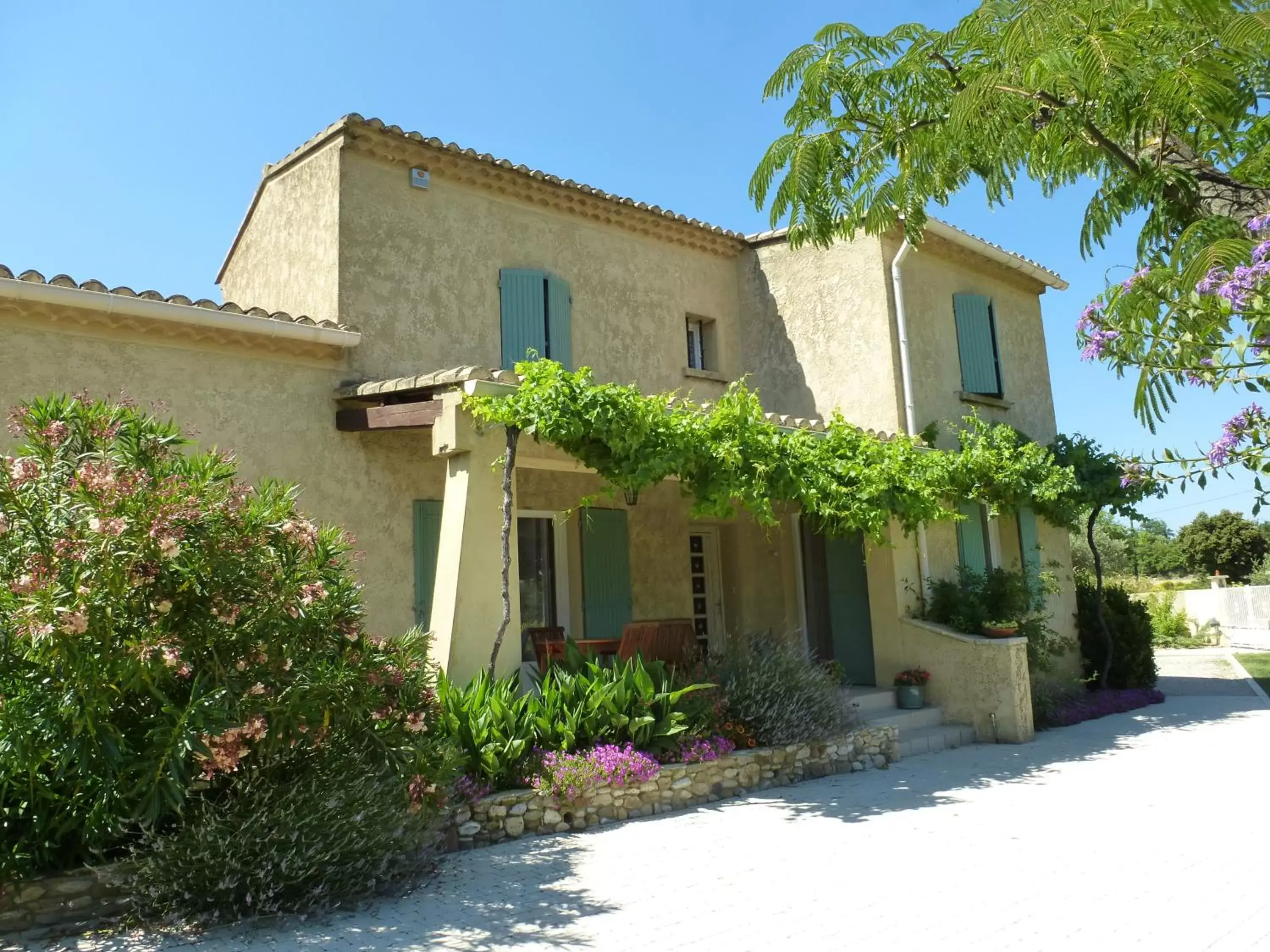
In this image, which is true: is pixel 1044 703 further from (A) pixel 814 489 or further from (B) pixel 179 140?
(B) pixel 179 140

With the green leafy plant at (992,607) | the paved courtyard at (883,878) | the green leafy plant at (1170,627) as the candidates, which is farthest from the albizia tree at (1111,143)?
Result: the green leafy plant at (1170,627)

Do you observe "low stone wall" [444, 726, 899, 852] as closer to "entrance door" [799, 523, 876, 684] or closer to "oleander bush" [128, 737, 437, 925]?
"oleander bush" [128, 737, 437, 925]

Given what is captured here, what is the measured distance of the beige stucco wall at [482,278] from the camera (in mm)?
9758

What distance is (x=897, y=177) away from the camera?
6.88 meters

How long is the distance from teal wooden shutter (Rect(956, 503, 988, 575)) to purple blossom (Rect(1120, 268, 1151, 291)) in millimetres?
8497

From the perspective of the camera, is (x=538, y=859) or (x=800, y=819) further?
(x=800, y=819)

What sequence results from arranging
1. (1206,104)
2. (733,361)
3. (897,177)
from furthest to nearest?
1. (733,361)
2. (897,177)
3. (1206,104)

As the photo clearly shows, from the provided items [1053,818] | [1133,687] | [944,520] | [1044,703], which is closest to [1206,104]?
[1053,818]

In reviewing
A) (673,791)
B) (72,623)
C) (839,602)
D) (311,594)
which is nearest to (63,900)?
(72,623)

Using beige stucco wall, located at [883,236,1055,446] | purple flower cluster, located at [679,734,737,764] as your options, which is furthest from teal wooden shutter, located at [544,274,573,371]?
purple flower cluster, located at [679,734,737,764]

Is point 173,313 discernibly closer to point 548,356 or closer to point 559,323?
point 548,356

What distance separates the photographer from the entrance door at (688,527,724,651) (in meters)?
13.3

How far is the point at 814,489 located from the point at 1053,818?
3.41 meters

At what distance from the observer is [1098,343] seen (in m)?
4.17
